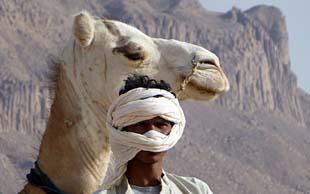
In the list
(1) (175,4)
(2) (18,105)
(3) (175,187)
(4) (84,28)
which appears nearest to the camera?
(3) (175,187)

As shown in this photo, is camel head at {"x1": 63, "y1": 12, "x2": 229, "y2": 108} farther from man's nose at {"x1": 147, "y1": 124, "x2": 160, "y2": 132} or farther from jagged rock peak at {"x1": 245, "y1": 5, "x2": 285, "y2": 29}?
jagged rock peak at {"x1": 245, "y1": 5, "x2": 285, "y2": 29}

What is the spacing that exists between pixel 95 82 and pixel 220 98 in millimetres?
166357

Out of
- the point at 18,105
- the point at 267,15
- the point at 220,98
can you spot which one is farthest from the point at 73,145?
the point at 267,15

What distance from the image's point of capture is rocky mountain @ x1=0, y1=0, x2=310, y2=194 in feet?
479

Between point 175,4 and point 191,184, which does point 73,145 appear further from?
point 175,4

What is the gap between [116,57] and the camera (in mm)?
7023

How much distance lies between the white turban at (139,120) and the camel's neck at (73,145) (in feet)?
5.29

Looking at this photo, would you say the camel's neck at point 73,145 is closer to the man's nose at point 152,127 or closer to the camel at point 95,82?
the camel at point 95,82

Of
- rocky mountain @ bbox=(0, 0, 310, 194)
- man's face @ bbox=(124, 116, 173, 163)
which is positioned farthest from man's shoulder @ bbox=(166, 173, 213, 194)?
rocky mountain @ bbox=(0, 0, 310, 194)

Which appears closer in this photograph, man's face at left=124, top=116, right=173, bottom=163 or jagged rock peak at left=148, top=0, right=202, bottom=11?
man's face at left=124, top=116, right=173, bottom=163

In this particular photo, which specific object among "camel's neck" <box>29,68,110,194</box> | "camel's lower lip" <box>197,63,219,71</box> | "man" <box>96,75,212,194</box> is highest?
"man" <box>96,75,212,194</box>

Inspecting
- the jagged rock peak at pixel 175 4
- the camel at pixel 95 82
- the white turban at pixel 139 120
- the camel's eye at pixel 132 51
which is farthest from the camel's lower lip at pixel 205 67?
the jagged rock peak at pixel 175 4

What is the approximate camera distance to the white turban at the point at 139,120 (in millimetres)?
4973

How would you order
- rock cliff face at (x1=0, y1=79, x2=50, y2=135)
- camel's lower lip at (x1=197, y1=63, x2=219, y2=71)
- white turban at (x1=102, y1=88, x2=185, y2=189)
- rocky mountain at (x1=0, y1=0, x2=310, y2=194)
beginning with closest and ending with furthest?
white turban at (x1=102, y1=88, x2=185, y2=189)
camel's lower lip at (x1=197, y1=63, x2=219, y2=71)
rocky mountain at (x1=0, y1=0, x2=310, y2=194)
rock cliff face at (x1=0, y1=79, x2=50, y2=135)
